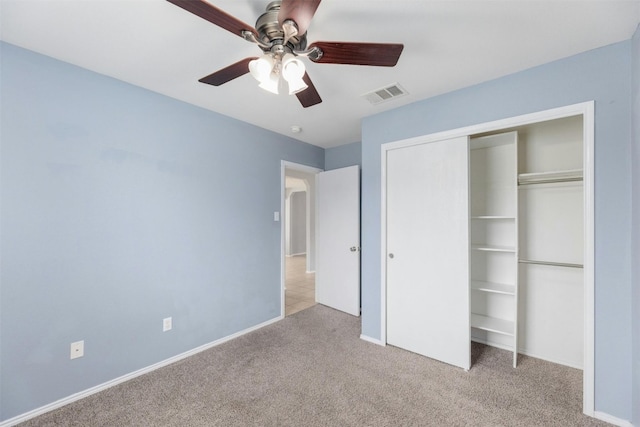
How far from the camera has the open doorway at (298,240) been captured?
12.8 feet

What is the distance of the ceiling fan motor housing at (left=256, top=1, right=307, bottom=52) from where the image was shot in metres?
1.27

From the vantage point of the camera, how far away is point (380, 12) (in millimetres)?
1411

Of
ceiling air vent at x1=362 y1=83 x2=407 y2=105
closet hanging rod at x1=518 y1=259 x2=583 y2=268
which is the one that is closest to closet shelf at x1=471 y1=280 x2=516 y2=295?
closet hanging rod at x1=518 y1=259 x2=583 y2=268

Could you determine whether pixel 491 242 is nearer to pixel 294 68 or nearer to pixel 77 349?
pixel 294 68

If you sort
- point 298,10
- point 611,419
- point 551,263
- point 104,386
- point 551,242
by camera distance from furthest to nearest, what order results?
point 551,242
point 551,263
point 104,386
point 611,419
point 298,10

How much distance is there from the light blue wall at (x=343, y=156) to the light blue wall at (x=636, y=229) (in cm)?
260

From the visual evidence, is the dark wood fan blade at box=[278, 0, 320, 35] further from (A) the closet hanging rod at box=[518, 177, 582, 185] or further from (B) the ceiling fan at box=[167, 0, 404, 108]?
(A) the closet hanging rod at box=[518, 177, 582, 185]

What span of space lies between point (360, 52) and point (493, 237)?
2350mm

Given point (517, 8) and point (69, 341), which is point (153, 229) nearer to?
point (69, 341)

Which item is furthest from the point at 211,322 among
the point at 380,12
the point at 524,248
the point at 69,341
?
the point at 524,248

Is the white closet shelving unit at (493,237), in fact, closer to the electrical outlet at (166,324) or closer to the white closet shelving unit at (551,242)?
the white closet shelving unit at (551,242)

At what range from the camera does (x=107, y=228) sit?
2033 mm

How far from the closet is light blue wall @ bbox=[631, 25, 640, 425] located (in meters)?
0.63

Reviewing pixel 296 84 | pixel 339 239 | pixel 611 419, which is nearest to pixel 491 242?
pixel 611 419
